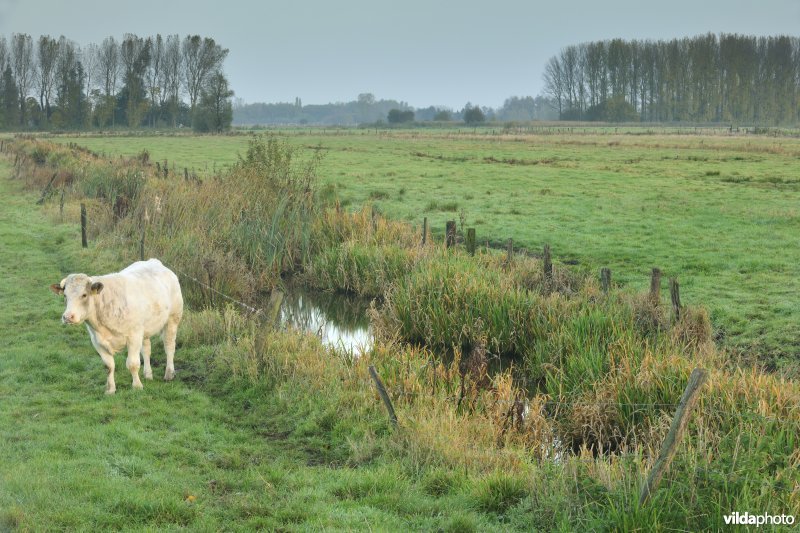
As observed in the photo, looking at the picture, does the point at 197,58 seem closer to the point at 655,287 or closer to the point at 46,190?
the point at 46,190

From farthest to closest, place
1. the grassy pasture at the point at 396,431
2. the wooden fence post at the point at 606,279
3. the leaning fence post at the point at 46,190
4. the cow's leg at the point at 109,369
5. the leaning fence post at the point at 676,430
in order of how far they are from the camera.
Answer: the leaning fence post at the point at 46,190
the wooden fence post at the point at 606,279
the cow's leg at the point at 109,369
the grassy pasture at the point at 396,431
the leaning fence post at the point at 676,430

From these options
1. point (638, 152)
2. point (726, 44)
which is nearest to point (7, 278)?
point (638, 152)

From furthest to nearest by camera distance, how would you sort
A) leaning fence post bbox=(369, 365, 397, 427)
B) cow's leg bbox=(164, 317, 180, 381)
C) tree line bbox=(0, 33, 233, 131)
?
tree line bbox=(0, 33, 233, 131) < cow's leg bbox=(164, 317, 180, 381) < leaning fence post bbox=(369, 365, 397, 427)

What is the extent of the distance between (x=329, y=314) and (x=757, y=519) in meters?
13.1

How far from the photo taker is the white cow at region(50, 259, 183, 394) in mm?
9711

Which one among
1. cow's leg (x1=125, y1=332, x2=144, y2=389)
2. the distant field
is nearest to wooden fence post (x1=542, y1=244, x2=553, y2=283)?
the distant field

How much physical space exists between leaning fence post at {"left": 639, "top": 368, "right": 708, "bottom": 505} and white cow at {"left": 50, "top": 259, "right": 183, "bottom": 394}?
6906 millimetres

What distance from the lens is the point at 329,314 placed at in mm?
18406

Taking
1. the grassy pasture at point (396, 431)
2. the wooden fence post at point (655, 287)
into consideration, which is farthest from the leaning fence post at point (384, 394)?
the wooden fence post at point (655, 287)

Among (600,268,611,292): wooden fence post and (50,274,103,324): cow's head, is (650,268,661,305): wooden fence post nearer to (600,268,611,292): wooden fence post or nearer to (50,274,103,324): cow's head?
(600,268,611,292): wooden fence post

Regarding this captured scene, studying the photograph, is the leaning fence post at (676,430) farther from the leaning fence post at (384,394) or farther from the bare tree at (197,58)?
the bare tree at (197,58)

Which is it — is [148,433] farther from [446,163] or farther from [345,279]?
[446,163]

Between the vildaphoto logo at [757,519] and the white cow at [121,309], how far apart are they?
7.52m

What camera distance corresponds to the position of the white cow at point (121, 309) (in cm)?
971
